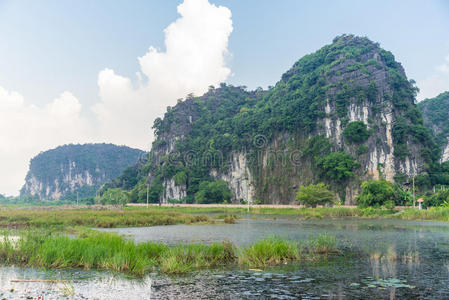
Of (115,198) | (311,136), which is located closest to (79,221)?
(115,198)

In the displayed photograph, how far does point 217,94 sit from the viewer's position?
152875 millimetres

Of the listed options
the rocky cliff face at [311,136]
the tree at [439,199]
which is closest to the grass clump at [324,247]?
the tree at [439,199]

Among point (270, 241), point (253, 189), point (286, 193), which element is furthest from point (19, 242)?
point (253, 189)

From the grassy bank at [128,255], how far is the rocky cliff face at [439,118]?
106m

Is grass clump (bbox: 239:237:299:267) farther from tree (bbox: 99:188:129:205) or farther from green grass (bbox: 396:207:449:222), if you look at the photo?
tree (bbox: 99:188:129:205)

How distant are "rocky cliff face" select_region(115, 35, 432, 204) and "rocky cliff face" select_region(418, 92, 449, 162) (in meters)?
22.2

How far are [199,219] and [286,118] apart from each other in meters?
59.1

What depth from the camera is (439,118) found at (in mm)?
116188

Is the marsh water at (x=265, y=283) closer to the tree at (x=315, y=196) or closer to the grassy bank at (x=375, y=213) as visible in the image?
the grassy bank at (x=375, y=213)

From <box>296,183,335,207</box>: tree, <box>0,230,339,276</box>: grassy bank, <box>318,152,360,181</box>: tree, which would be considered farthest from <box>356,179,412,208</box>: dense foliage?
<box>0,230,339,276</box>: grassy bank

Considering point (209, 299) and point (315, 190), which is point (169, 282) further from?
point (315, 190)

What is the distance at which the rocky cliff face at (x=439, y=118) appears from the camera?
355ft

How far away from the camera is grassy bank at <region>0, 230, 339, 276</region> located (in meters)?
14.2

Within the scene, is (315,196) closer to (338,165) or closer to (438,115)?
(338,165)
